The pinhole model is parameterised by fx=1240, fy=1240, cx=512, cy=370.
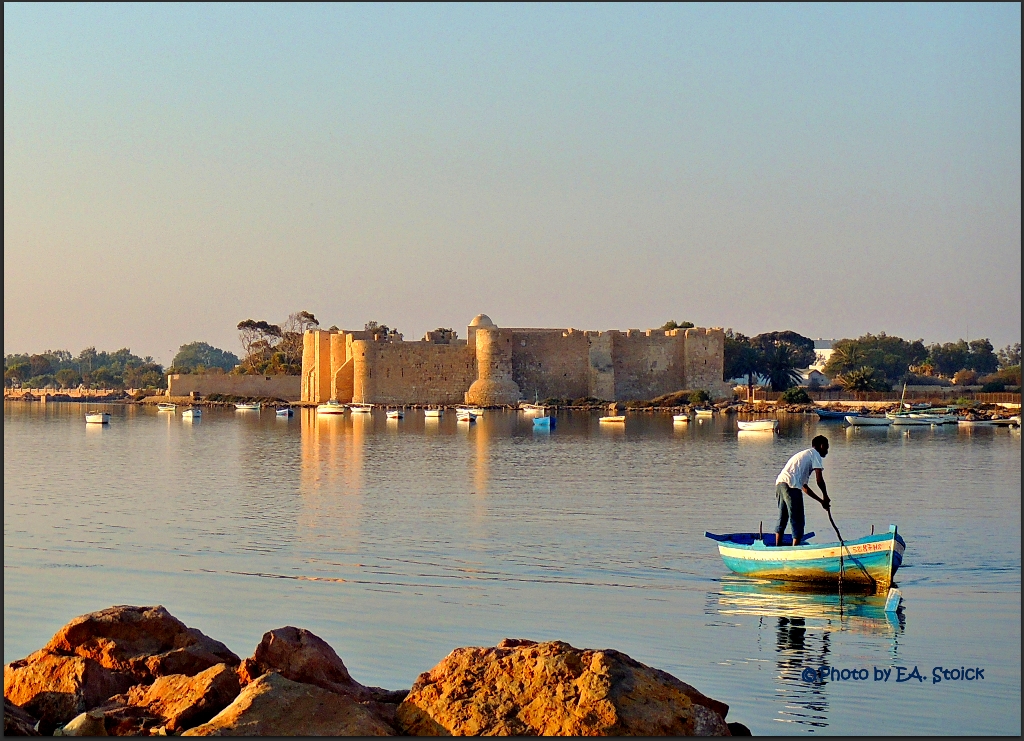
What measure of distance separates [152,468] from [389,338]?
34.8 metres

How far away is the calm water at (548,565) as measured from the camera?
709 cm

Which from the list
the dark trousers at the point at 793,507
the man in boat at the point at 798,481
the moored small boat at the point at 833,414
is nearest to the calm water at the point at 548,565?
the dark trousers at the point at 793,507

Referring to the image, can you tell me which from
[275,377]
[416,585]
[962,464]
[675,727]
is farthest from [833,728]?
[275,377]

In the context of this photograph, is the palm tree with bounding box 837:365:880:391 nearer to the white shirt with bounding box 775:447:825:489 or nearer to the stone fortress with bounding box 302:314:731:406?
the stone fortress with bounding box 302:314:731:406

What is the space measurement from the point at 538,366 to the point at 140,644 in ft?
163

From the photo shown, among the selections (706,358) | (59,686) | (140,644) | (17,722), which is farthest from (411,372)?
(17,722)

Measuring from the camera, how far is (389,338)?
58.2m

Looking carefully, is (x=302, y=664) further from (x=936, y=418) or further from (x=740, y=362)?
(x=740, y=362)

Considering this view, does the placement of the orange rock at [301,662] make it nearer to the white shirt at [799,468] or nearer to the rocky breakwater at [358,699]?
the rocky breakwater at [358,699]

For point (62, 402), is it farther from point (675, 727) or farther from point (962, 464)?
point (675, 727)

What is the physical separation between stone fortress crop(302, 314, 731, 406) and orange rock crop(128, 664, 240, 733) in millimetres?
48676

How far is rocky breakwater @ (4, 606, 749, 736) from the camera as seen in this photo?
15.4ft

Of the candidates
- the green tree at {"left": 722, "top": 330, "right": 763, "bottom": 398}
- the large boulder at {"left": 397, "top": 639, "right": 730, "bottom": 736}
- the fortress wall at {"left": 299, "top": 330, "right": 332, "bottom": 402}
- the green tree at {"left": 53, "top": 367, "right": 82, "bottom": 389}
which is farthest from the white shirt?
the green tree at {"left": 53, "top": 367, "right": 82, "bottom": 389}

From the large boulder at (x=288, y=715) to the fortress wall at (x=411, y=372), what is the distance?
164ft
